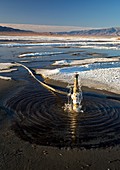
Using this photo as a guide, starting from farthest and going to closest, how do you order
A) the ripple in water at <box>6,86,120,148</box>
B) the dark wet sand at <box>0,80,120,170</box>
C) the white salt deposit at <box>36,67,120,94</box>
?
1. the white salt deposit at <box>36,67,120,94</box>
2. the ripple in water at <box>6,86,120,148</box>
3. the dark wet sand at <box>0,80,120,170</box>

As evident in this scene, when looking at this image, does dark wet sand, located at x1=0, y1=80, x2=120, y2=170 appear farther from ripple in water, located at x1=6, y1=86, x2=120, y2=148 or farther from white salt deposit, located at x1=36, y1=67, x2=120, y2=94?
white salt deposit, located at x1=36, y1=67, x2=120, y2=94

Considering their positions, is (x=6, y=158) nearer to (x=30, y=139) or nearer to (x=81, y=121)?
(x=30, y=139)

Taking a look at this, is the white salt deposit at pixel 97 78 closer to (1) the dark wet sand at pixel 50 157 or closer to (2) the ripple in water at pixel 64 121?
(2) the ripple in water at pixel 64 121

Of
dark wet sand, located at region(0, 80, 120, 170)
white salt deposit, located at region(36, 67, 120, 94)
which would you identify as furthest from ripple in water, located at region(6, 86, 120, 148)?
white salt deposit, located at region(36, 67, 120, 94)

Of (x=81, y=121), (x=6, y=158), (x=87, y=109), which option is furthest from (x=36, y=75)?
(x=6, y=158)

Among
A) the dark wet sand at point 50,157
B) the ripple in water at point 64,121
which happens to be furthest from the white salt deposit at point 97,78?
the dark wet sand at point 50,157

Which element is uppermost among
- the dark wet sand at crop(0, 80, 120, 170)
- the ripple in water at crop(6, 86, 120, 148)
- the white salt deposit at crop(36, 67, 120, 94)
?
the white salt deposit at crop(36, 67, 120, 94)

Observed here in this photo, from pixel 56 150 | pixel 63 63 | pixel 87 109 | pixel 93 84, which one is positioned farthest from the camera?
pixel 63 63
